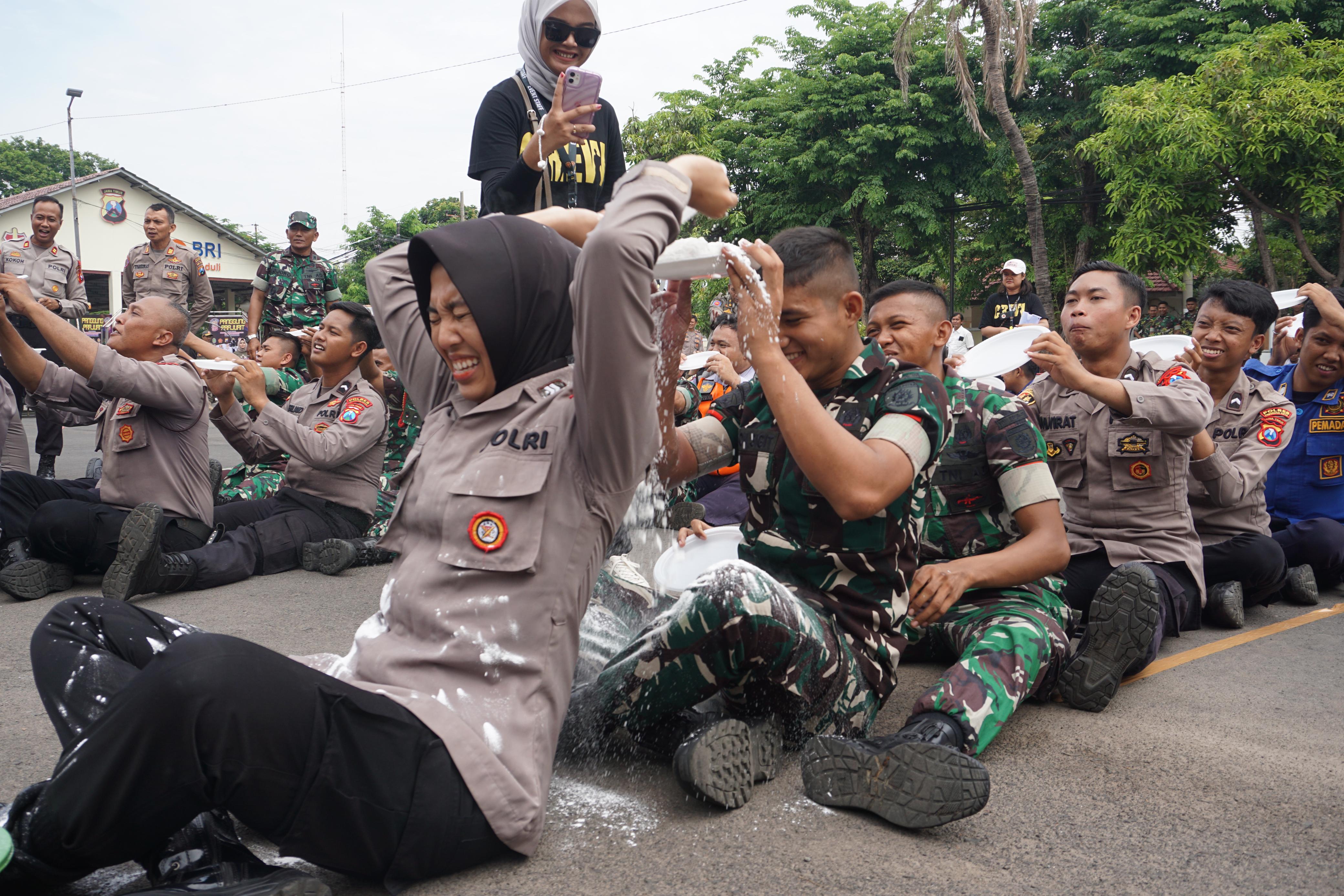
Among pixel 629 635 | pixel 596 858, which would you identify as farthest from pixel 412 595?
pixel 629 635

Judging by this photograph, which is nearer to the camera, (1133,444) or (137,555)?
(1133,444)

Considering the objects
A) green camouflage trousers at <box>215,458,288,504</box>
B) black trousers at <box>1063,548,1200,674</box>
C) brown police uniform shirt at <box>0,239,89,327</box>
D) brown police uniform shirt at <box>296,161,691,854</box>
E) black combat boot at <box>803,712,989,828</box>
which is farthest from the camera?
brown police uniform shirt at <box>0,239,89,327</box>

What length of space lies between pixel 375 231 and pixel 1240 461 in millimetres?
50870

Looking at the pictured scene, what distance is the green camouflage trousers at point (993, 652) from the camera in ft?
8.55

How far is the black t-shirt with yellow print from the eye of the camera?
357 cm

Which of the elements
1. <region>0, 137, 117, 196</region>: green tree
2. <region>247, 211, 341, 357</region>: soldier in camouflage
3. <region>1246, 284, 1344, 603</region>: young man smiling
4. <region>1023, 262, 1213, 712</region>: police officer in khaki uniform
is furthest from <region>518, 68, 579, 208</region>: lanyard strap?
<region>0, 137, 117, 196</region>: green tree

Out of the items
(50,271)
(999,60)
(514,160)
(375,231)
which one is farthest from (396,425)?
(375,231)

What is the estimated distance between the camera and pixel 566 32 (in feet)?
11.6

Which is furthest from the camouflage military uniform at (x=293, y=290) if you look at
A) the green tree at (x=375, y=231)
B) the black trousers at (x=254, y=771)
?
the green tree at (x=375, y=231)

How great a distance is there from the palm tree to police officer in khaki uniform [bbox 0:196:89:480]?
12.8 meters

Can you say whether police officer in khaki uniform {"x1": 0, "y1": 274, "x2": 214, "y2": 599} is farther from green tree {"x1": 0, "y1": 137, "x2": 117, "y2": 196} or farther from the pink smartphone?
green tree {"x1": 0, "y1": 137, "x2": 117, "y2": 196}

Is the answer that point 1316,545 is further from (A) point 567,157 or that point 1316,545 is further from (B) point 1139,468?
(A) point 567,157

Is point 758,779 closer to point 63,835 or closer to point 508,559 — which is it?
point 508,559

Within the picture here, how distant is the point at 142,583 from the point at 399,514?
2996 mm
